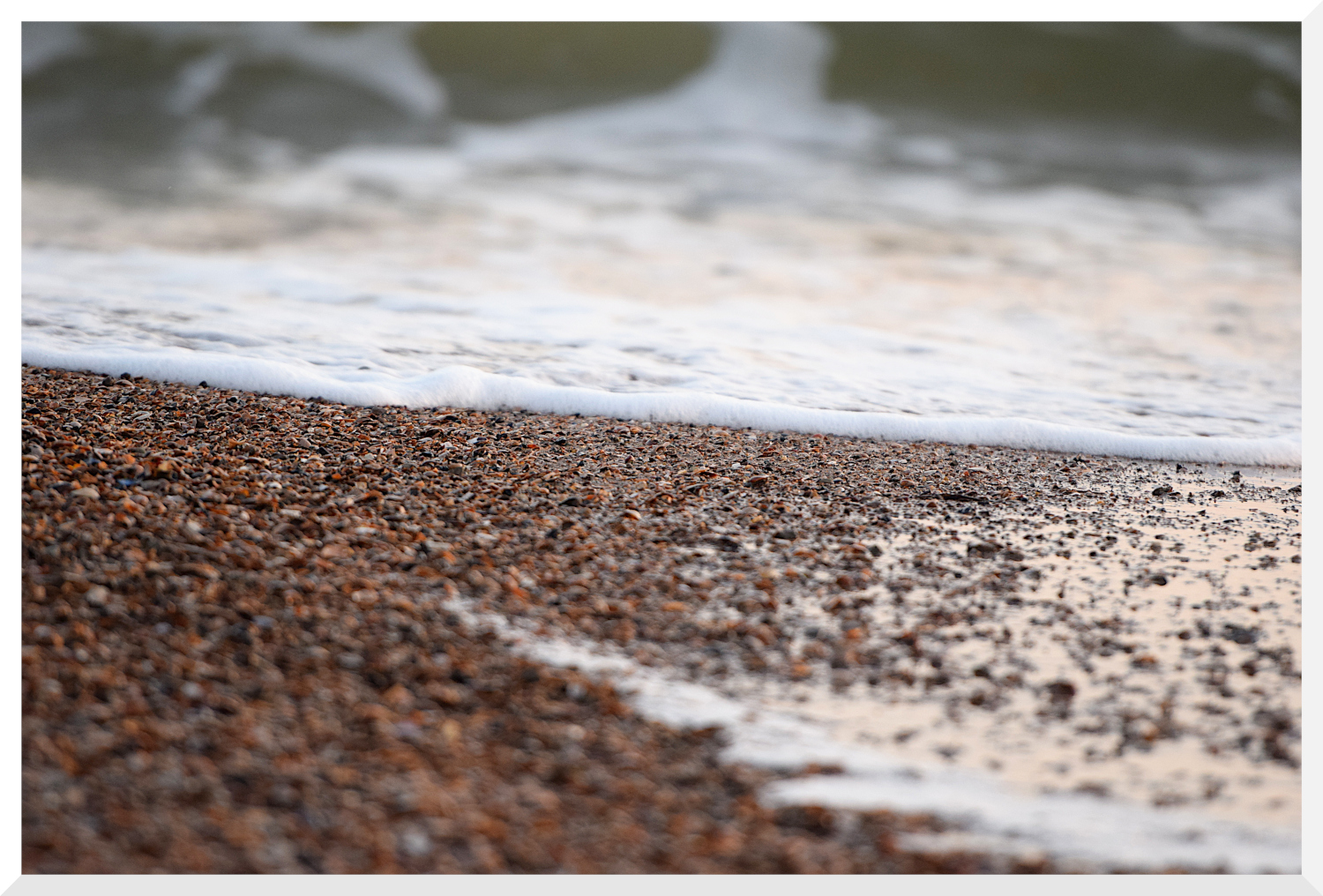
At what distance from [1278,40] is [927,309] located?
2.36m

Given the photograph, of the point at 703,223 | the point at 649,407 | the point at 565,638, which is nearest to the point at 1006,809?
the point at 565,638

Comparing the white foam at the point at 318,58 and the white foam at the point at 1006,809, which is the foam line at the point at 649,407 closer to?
the white foam at the point at 318,58

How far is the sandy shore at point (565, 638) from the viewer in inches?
54.9

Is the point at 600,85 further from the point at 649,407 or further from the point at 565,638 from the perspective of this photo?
the point at 565,638

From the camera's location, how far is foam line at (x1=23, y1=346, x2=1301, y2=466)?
335 cm

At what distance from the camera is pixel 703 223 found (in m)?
6.72

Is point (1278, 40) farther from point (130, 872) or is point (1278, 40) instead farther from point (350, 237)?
point (350, 237)

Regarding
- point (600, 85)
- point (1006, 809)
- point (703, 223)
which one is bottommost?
point (1006, 809)

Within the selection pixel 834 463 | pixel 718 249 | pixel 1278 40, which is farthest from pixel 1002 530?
pixel 718 249

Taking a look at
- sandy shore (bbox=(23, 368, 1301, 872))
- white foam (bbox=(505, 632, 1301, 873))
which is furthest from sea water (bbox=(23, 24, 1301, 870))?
sandy shore (bbox=(23, 368, 1301, 872))

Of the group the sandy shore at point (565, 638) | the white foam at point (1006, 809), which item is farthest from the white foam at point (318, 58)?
the white foam at point (1006, 809)

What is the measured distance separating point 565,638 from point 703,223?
17.2 ft

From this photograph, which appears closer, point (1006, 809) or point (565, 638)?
point (1006, 809)
